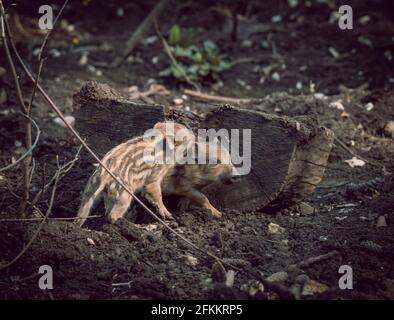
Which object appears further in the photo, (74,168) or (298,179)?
(74,168)

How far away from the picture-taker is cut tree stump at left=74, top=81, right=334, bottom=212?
508 centimetres

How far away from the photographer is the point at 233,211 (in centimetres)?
531

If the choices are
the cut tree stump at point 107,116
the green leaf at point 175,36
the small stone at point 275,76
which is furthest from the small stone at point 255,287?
the green leaf at point 175,36

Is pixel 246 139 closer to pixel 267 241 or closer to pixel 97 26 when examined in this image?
pixel 267 241

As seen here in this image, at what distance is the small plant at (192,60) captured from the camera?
8562 millimetres

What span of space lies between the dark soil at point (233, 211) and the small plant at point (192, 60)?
142 mm

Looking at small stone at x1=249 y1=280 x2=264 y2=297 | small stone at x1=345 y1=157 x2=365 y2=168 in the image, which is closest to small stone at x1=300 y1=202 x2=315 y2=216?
small stone at x1=345 y1=157 x2=365 y2=168

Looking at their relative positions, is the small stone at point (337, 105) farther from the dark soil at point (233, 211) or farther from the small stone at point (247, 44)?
the small stone at point (247, 44)

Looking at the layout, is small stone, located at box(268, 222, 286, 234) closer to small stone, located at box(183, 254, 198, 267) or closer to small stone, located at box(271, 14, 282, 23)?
small stone, located at box(183, 254, 198, 267)

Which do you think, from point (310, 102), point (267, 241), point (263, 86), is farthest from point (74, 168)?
point (263, 86)

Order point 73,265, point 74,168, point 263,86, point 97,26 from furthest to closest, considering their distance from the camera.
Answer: point 97,26, point 263,86, point 74,168, point 73,265

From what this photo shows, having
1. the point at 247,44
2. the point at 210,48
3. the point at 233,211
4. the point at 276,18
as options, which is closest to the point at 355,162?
the point at 233,211
